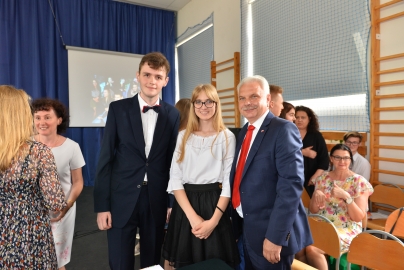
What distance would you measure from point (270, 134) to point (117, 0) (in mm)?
5798

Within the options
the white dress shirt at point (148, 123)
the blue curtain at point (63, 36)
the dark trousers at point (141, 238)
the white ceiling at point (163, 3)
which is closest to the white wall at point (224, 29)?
the white ceiling at point (163, 3)

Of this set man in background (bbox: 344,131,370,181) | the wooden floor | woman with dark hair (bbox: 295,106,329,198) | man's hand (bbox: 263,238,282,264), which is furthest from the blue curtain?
man's hand (bbox: 263,238,282,264)

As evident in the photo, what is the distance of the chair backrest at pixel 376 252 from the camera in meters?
1.45

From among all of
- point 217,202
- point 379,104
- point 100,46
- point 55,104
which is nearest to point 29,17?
point 100,46

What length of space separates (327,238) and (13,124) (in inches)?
79.0

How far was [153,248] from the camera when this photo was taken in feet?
5.55

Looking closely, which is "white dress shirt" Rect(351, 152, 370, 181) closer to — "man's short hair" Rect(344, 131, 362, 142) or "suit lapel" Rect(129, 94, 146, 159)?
"man's short hair" Rect(344, 131, 362, 142)

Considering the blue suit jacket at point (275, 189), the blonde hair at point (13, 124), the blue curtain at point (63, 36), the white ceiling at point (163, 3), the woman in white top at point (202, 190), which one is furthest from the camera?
the white ceiling at point (163, 3)

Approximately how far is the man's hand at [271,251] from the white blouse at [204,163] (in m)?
0.36

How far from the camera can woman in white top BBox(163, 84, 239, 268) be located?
1493mm

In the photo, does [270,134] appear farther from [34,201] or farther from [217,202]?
[34,201]

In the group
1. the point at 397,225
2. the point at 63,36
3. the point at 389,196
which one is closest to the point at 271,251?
the point at 397,225

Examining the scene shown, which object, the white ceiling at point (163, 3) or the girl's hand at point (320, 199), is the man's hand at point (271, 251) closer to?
the girl's hand at point (320, 199)

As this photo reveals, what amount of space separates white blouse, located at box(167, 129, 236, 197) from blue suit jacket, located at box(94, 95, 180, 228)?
0.14 meters
